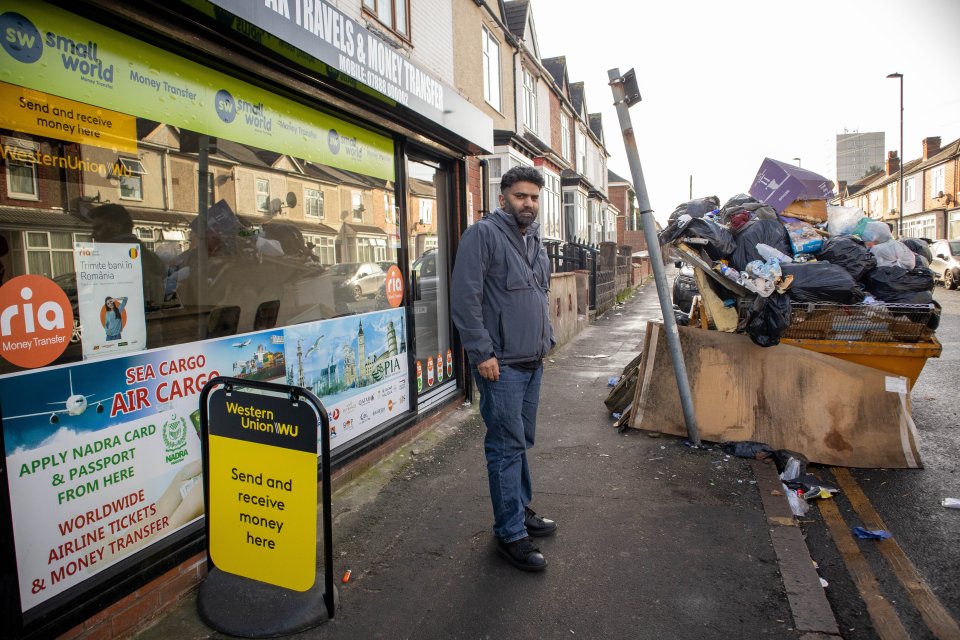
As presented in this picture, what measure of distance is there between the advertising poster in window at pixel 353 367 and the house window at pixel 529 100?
48.6 ft

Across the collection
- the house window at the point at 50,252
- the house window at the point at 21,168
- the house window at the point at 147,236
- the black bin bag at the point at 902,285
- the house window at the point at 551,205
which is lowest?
the black bin bag at the point at 902,285

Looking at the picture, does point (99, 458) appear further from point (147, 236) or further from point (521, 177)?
point (521, 177)

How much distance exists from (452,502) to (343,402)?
1.09 metres

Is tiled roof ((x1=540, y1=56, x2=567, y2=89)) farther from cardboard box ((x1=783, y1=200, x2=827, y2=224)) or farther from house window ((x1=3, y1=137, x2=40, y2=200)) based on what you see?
house window ((x1=3, y1=137, x2=40, y2=200))

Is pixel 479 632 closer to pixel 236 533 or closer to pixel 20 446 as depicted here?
pixel 236 533

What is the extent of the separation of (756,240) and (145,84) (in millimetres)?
4528

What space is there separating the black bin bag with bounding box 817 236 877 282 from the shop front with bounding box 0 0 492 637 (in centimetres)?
359

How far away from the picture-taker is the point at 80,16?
270 cm

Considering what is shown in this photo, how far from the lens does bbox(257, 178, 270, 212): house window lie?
3.85m

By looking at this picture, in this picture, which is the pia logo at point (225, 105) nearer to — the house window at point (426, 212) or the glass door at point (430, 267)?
the glass door at point (430, 267)

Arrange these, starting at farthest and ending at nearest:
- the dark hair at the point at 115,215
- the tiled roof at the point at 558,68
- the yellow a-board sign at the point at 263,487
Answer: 1. the tiled roof at the point at 558,68
2. the dark hair at the point at 115,215
3. the yellow a-board sign at the point at 263,487

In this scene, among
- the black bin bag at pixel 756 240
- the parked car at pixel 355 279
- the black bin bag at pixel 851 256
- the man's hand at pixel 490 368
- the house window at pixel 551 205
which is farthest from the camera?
the house window at pixel 551 205

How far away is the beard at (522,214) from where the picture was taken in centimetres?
347

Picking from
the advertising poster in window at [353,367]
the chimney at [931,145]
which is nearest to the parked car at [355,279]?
the advertising poster in window at [353,367]
